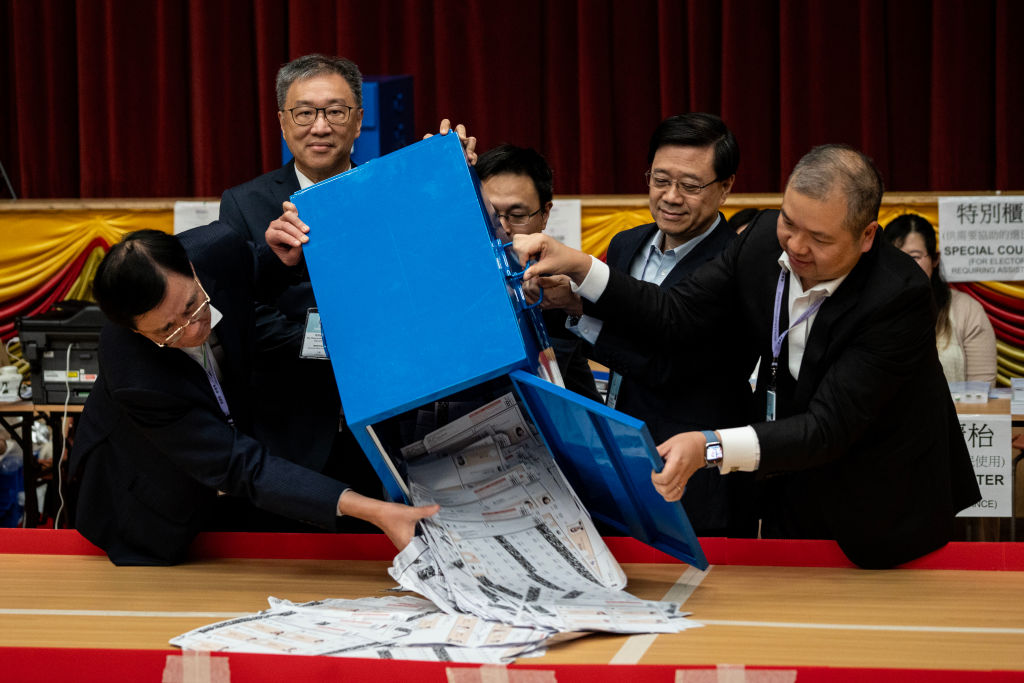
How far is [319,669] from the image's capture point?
124 centimetres

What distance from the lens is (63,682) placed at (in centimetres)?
129

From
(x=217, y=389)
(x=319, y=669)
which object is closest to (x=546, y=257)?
(x=217, y=389)

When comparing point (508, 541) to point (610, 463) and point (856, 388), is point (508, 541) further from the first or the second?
point (856, 388)

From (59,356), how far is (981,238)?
3.52 meters

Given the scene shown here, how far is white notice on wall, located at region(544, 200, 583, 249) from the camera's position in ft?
14.5

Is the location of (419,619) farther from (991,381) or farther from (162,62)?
(162,62)

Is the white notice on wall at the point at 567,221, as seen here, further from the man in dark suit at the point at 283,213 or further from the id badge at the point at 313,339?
the id badge at the point at 313,339

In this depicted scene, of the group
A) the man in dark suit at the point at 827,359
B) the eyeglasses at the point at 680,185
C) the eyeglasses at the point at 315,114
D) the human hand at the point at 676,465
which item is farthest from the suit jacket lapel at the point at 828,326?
the eyeglasses at the point at 315,114

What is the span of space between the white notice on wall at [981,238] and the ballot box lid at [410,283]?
3.20m

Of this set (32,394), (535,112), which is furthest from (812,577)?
(535,112)

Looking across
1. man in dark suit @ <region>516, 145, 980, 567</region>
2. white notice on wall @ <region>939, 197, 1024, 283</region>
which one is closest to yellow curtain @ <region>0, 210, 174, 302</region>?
white notice on wall @ <region>939, 197, 1024, 283</region>

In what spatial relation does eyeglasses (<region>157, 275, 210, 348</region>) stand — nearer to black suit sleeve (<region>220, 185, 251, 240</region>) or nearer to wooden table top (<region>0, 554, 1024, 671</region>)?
wooden table top (<region>0, 554, 1024, 671</region>)

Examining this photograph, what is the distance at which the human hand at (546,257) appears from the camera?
1650 mm

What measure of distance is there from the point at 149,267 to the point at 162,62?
12.9 ft
